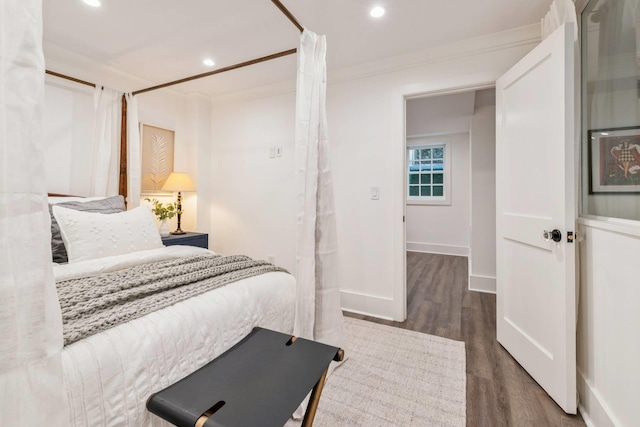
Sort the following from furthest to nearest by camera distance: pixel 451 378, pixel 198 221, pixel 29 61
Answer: pixel 198 221 → pixel 451 378 → pixel 29 61

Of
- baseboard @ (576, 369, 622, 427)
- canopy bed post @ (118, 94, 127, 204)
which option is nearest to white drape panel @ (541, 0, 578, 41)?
baseboard @ (576, 369, 622, 427)

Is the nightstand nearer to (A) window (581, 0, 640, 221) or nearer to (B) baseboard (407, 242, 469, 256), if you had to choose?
(A) window (581, 0, 640, 221)

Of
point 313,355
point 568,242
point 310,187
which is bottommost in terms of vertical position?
point 313,355

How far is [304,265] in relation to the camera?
157 centimetres

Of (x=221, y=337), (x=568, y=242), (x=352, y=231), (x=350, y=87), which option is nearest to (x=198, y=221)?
(x=352, y=231)

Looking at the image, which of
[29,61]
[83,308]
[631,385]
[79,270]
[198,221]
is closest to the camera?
[29,61]

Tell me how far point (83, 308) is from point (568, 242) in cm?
227

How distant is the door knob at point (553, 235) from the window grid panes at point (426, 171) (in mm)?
4447

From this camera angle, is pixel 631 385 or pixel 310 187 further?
pixel 310 187

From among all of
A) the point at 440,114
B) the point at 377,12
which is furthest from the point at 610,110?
the point at 440,114

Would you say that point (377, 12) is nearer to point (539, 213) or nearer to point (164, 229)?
point (539, 213)

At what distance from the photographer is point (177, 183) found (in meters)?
3.27

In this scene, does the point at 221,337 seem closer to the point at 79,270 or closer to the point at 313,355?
the point at 313,355

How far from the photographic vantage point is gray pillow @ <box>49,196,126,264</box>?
6.20 feet
